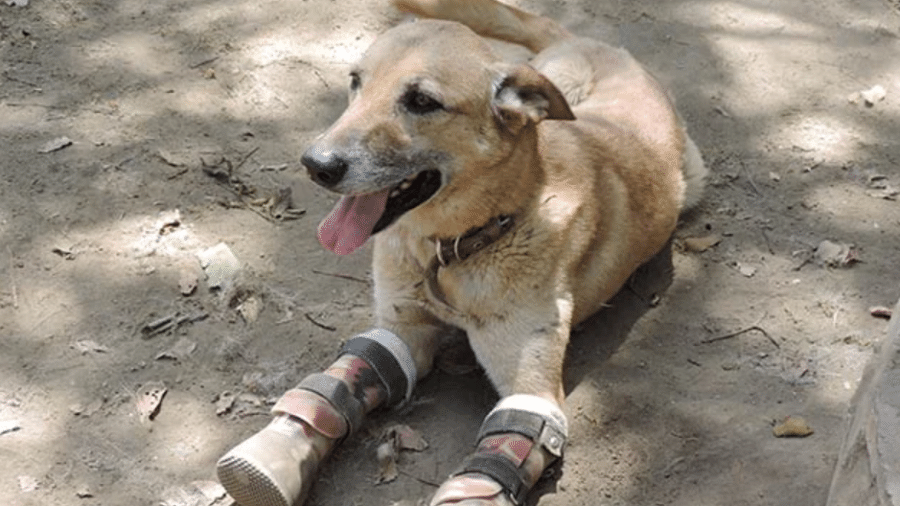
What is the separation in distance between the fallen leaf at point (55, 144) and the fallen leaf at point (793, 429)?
9.96 feet

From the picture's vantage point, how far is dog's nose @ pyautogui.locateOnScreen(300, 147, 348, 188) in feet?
11.2

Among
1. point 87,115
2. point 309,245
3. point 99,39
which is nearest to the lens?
point 309,245

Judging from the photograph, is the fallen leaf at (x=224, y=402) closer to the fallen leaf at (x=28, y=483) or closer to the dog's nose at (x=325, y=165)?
the fallen leaf at (x=28, y=483)

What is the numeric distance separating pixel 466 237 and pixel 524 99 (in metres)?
0.47

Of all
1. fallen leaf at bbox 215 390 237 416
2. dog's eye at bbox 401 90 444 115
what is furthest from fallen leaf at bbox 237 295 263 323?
dog's eye at bbox 401 90 444 115

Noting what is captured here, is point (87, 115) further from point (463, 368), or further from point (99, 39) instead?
point (463, 368)

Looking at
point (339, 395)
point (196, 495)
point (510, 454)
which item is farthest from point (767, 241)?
point (196, 495)

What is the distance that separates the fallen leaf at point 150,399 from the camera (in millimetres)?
3844

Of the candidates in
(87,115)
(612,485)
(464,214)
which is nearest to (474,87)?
(464,214)

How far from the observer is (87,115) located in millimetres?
5137

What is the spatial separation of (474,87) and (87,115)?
7.27 feet

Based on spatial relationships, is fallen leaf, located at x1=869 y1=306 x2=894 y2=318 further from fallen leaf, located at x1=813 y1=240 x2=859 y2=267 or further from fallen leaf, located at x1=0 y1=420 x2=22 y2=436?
fallen leaf, located at x1=0 y1=420 x2=22 y2=436

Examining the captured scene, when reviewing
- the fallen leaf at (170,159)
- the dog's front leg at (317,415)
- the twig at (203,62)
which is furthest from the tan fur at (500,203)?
the twig at (203,62)

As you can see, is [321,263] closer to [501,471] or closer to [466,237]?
[466,237]
